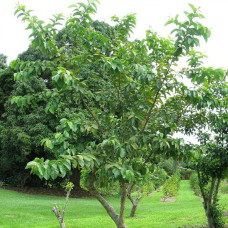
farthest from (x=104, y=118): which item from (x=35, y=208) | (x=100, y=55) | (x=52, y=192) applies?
(x=52, y=192)

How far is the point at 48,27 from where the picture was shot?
3492 millimetres

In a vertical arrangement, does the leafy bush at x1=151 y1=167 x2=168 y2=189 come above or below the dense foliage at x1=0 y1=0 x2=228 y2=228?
below

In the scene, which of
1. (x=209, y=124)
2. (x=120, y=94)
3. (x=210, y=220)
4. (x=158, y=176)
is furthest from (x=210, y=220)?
(x=158, y=176)

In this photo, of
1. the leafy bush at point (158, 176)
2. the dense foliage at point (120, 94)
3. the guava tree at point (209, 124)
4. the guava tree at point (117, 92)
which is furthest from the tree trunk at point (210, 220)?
the guava tree at point (117, 92)

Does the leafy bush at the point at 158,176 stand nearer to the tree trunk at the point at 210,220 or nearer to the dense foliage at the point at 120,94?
the tree trunk at the point at 210,220

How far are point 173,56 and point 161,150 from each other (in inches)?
44.2

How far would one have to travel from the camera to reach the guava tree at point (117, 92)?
325 centimetres

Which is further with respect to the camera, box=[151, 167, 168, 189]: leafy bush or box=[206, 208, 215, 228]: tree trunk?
box=[151, 167, 168, 189]: leafy bush

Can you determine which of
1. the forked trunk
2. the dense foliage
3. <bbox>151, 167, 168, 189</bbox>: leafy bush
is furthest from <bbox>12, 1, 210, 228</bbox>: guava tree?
<bbox>151, 167, 168, 189</bbox>: leafy bush

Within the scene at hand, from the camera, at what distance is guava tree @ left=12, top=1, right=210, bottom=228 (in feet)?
10.7

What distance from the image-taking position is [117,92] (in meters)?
4.17

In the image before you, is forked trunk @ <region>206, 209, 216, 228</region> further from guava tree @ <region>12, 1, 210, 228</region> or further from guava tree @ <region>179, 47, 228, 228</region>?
guava tree @ <region>12, 1, 210, 228</region>

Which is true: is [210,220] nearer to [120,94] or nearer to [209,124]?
[209,124]

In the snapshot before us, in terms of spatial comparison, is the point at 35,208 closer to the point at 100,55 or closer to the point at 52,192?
the point at 52,192
